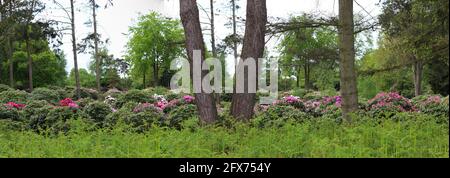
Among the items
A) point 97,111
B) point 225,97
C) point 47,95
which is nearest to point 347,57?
point 97,111

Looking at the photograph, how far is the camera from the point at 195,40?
398 inches

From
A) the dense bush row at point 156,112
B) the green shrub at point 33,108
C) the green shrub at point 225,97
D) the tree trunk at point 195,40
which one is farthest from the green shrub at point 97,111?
the green shrub at point 225,97

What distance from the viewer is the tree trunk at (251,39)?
33.3ft

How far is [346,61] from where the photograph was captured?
31.8 feet

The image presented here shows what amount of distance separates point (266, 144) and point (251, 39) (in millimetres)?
3755

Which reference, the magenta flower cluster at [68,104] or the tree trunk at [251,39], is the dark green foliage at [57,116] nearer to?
the magenta flower cluster at [68,104]

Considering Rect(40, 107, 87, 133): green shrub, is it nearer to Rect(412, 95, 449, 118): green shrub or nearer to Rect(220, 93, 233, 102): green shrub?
Rect(412, 95, 449, 118): green shrub

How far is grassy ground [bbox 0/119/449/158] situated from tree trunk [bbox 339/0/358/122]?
5.37 ft

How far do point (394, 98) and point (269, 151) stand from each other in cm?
1011

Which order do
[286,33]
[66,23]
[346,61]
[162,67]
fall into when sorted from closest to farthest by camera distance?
[346,61]
[286,33]
[66,23]
[162,67]

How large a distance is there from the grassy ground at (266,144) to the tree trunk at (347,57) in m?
1.64
